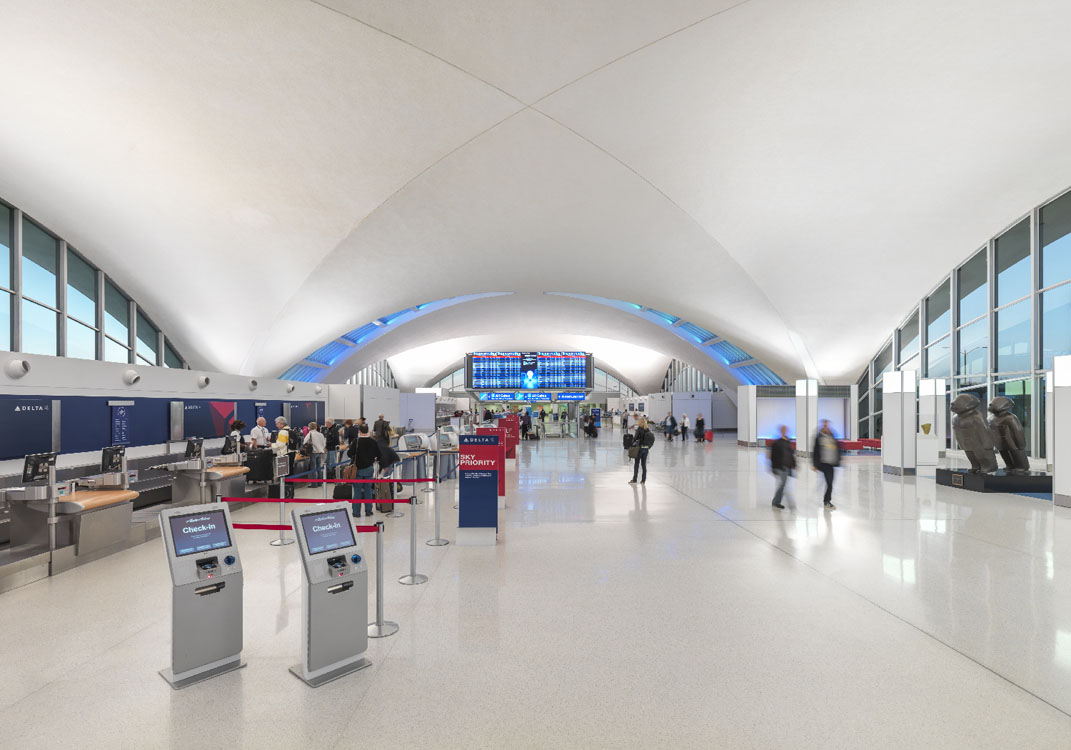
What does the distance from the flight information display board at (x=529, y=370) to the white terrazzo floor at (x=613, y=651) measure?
26560mm

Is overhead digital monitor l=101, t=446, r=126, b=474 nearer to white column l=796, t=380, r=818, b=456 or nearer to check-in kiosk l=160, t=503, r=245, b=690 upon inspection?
check-in kiosk l=160, t=503, r=245, b=690

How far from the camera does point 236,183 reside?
14203mm

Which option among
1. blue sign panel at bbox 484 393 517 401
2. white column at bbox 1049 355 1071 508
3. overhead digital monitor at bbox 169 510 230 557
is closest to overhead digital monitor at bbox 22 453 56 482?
overhead digital monitor at bbox 169 510 230 557

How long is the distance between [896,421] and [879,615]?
12.3 m

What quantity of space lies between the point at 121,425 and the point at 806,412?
2070 centimetres

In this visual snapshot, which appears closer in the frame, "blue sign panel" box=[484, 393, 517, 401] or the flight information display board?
the flight information display board

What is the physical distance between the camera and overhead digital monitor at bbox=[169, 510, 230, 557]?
3912mm

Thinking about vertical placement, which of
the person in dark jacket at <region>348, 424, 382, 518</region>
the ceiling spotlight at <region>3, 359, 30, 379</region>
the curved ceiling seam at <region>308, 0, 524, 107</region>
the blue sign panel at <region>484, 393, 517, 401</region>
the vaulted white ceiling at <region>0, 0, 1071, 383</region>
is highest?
the curved ceiling seam at <region>308, 0, 524, 107</region>

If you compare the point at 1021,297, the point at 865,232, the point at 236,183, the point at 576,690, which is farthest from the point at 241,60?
the point at 1021,297

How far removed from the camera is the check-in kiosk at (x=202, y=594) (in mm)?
3809

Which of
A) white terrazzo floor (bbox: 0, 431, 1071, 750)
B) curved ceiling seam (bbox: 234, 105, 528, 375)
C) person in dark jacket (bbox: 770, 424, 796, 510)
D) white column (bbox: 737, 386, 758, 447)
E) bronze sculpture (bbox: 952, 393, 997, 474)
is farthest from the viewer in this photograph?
white column (bbox: 737, 386, 758, 447)

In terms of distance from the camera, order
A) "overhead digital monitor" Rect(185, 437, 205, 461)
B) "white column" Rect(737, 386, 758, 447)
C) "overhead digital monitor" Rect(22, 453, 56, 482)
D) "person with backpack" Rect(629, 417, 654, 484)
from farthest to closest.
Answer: "white column" Rect(737, 386, 758, 447)
"person with backpack" Rect(629, 417, 654, 484)
"overhead digital monitor" Rect(185, 437, 205, 461)
"overhead digital monitor" Rect(22, 453, 56, 482)

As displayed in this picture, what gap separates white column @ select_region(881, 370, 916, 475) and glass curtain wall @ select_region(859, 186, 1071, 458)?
289cm

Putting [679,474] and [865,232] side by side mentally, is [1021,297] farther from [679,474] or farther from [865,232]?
[679,474]
